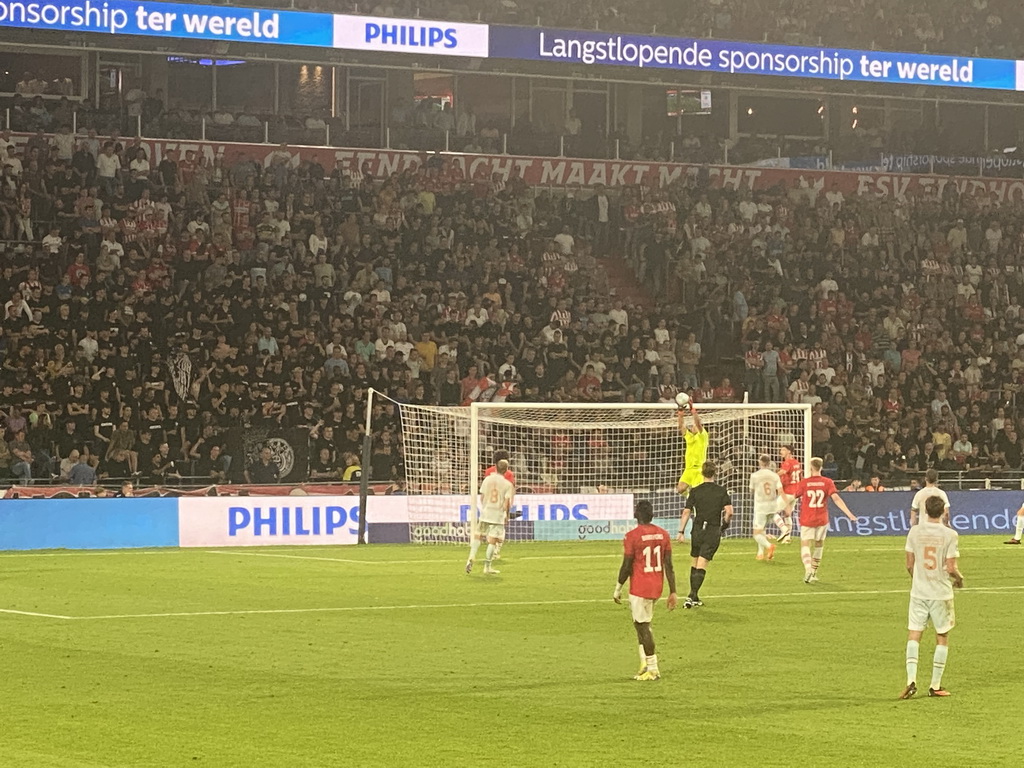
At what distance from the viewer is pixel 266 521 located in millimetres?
31797

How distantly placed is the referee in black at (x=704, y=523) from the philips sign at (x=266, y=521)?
434 inches

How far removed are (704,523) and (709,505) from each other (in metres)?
0.24

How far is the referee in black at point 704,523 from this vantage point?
22.0 meters

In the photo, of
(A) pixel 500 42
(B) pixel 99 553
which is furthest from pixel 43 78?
(B) pixel 99 553

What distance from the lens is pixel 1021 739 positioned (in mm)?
12648

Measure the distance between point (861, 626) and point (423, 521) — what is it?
1396 cm

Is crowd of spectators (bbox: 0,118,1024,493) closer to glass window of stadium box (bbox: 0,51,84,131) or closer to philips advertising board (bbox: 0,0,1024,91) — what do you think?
glass window of stadium box (bbox: 0,51,84,131)

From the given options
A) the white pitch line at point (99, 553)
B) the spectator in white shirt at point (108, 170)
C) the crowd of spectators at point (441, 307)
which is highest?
the spectator in white shirt at point (108, 170)

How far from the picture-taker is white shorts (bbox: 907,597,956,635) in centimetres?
1440

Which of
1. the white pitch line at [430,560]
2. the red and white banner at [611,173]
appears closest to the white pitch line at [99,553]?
the white pitch line at [430,560]

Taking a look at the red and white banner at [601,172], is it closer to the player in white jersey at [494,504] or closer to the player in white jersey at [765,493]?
the player in white jersey at [765,493]

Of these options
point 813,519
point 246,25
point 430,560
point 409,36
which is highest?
point 409,36

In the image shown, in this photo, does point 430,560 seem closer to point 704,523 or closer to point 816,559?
point 816,559

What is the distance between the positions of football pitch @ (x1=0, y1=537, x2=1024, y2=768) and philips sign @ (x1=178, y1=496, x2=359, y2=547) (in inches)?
163
